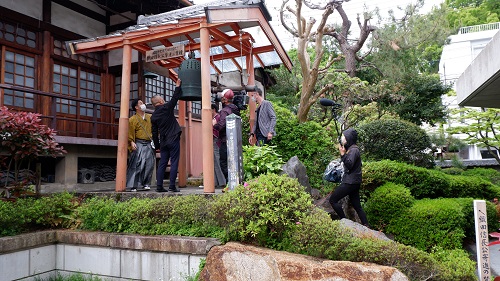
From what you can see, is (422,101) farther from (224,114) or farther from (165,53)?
(165,53)

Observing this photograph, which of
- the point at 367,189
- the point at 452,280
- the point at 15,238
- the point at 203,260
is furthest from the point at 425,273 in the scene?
the point at 15,238

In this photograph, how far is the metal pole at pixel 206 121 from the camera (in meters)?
6.62

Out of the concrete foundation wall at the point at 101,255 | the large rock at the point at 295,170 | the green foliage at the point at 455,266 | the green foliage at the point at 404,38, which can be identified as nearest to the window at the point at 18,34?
the concrete foundation wall at the point at 101,255

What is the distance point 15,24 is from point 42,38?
0.72m

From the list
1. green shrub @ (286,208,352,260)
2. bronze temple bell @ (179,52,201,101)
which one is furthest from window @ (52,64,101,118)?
green shrub @ (286,208,352,260)

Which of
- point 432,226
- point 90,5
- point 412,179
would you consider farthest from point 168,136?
point 90,5

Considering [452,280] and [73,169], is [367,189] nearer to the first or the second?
[452,280]

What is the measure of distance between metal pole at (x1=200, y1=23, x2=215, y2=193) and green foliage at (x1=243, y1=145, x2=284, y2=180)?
681 millimetres

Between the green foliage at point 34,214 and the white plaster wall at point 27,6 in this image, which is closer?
the green foliage at point 34,214

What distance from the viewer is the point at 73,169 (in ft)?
30.6

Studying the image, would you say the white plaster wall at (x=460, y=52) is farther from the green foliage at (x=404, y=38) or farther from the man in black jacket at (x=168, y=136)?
the man in black jacket at (x=168, y=136)

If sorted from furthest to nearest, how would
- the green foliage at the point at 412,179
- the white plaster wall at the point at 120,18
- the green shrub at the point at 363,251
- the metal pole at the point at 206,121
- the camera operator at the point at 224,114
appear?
the white plaster wall at the point at 120,18
the camera operator at the point at 224,114
the green foliage at the point at 412,179
the metal pole at the point at 206,121
the green shrub at the point at 363,251

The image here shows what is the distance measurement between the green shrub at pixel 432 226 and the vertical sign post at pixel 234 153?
293 cm

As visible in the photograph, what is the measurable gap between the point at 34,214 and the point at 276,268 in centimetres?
431
